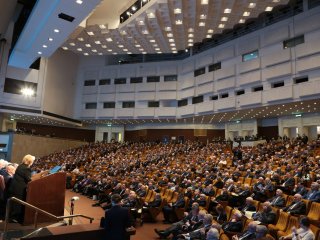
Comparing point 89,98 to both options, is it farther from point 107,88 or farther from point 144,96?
point 144,96

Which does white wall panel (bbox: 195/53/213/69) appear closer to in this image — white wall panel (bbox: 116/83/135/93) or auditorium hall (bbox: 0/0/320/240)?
auditorium hall (bbox: 0/0/320/240)

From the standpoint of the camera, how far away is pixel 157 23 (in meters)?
16.8

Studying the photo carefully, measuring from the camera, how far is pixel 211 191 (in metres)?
8.16

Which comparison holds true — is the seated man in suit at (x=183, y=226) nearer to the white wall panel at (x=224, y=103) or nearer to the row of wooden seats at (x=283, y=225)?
the row of wooden seats at (x=283, y=225)

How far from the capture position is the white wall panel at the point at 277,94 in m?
15.8

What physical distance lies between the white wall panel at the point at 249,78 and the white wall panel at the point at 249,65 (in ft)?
0.88

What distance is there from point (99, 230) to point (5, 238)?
51.8 inches

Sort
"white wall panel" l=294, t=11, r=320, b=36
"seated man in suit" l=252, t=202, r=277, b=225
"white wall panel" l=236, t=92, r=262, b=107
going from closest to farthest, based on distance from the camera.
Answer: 1. "seated man in suit" l=252, t=202, r=277, b=225
2. "white wall panel" l=294, t=11, r=320, b=36
3. "white wall panel" l=236, t=92, r=262, b=107

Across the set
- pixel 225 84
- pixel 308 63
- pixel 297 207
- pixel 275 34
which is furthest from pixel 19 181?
pixel 225 84

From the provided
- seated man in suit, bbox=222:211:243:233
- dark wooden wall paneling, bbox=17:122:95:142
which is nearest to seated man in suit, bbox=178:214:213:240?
seated man in suit, bbox=222:211:243:233

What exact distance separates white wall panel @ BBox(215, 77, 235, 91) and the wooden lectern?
52.9ft

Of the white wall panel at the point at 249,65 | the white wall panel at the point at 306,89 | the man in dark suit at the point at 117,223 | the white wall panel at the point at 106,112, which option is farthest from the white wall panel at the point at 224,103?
the man in dark suit at the point at 117,223

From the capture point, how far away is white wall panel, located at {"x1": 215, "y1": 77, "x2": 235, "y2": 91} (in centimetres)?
1952

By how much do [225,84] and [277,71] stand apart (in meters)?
3.94
